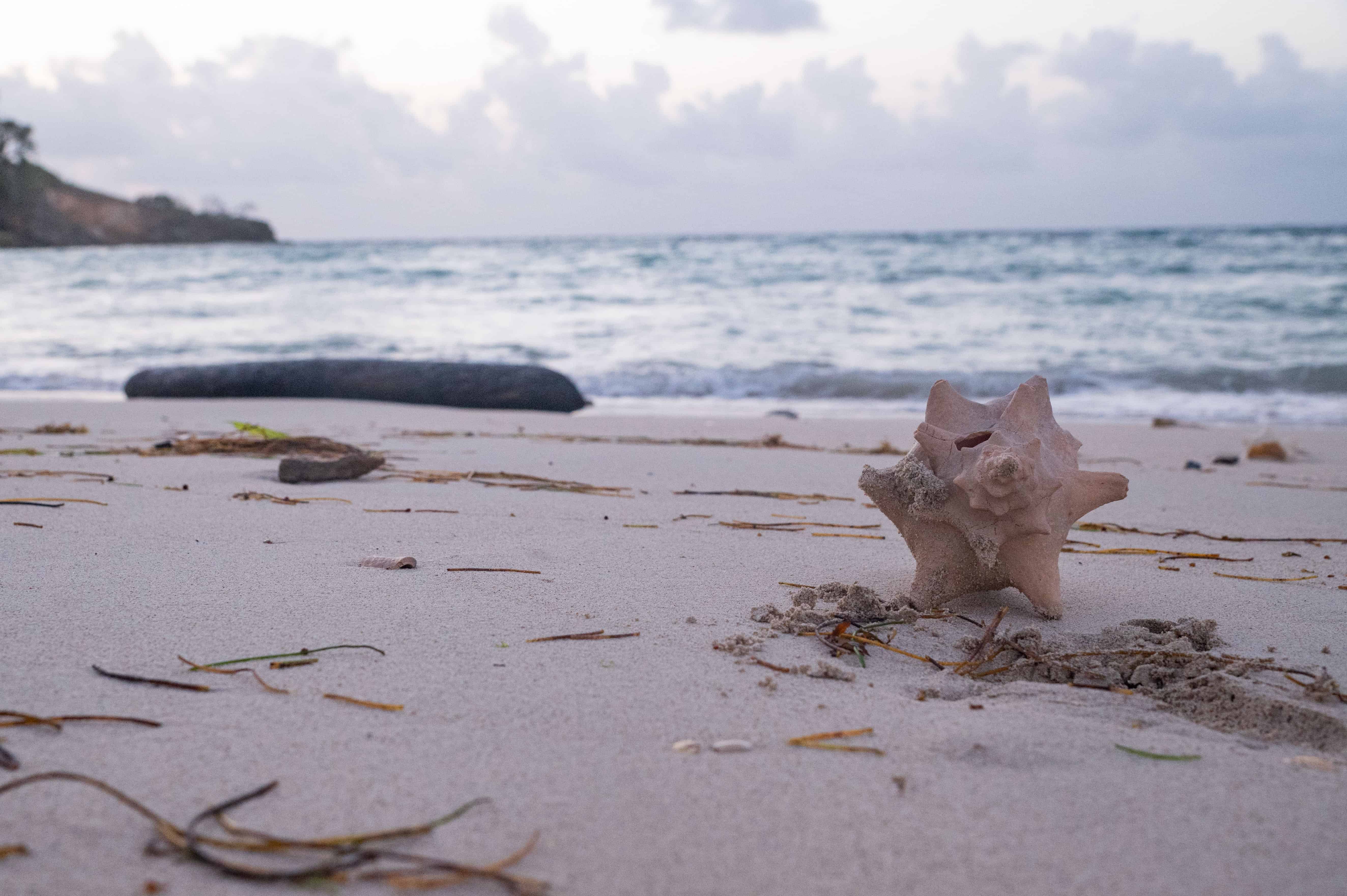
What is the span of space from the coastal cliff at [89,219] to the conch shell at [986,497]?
58.5 m

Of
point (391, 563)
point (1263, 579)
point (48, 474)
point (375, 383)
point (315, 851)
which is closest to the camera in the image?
point (315, 851)

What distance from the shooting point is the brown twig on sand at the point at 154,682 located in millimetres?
1525

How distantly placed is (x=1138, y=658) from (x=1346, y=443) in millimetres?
5152

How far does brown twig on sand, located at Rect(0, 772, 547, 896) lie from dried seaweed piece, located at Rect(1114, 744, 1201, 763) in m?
0.92

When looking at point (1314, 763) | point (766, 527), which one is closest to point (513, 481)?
point (766, 527)

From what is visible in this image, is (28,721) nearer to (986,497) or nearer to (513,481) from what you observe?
(986,497)

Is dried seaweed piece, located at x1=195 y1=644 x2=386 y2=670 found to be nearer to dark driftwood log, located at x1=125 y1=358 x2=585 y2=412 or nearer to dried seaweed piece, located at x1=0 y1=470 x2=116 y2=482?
dried seaweed piece, located at x1=0 y1=470 x2=116 y2=482

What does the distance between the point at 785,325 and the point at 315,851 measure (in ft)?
40.6

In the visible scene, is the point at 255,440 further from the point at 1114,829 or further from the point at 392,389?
the point at 1114,829

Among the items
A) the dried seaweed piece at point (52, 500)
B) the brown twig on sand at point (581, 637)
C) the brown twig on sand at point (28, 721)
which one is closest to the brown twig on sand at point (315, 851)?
the brown twig on sand at point (28, 721)

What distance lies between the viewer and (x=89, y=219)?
5875 centimetres

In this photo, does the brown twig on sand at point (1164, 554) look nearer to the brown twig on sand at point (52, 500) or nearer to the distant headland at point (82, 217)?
the brown twig on sand at point (52, 500)

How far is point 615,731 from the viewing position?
4.75 feet

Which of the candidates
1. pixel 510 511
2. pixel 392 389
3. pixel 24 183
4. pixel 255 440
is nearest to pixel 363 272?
pixel 392 389
